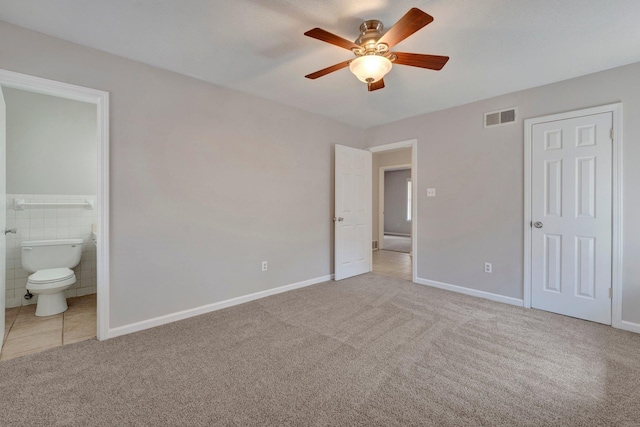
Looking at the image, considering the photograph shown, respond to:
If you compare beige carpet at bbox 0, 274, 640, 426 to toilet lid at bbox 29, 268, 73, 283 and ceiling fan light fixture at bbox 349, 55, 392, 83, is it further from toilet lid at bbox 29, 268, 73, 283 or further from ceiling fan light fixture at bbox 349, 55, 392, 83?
ceiling fan light fixture at bbox 349, 55, 392, 83

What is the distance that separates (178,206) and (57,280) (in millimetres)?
1400

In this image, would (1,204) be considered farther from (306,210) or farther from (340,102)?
(340,102)

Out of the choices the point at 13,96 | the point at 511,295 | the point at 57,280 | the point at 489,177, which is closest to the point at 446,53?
the point at 489,177

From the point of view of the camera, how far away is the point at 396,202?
34.1 ft

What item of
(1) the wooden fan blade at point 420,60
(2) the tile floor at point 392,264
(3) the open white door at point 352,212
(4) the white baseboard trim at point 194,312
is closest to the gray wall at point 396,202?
(2) the tile floor at point 392,264

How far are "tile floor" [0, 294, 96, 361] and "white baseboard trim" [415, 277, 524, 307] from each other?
3840 millimetres

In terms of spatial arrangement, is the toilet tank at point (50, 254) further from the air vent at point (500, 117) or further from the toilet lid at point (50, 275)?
the air vent at point (500, 117)

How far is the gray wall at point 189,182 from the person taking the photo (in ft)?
7.87

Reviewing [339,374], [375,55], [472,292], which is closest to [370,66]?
[375,55]

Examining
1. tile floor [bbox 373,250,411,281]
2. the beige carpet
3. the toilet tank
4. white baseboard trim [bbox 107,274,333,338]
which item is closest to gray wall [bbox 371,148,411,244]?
tile floor [bbox 373,250,411,281]

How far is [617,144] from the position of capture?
2.58 metres

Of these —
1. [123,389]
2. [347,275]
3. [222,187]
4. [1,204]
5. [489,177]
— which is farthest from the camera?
[347,275]

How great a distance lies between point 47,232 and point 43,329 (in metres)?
1.32

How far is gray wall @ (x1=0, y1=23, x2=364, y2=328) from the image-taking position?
2.40m
